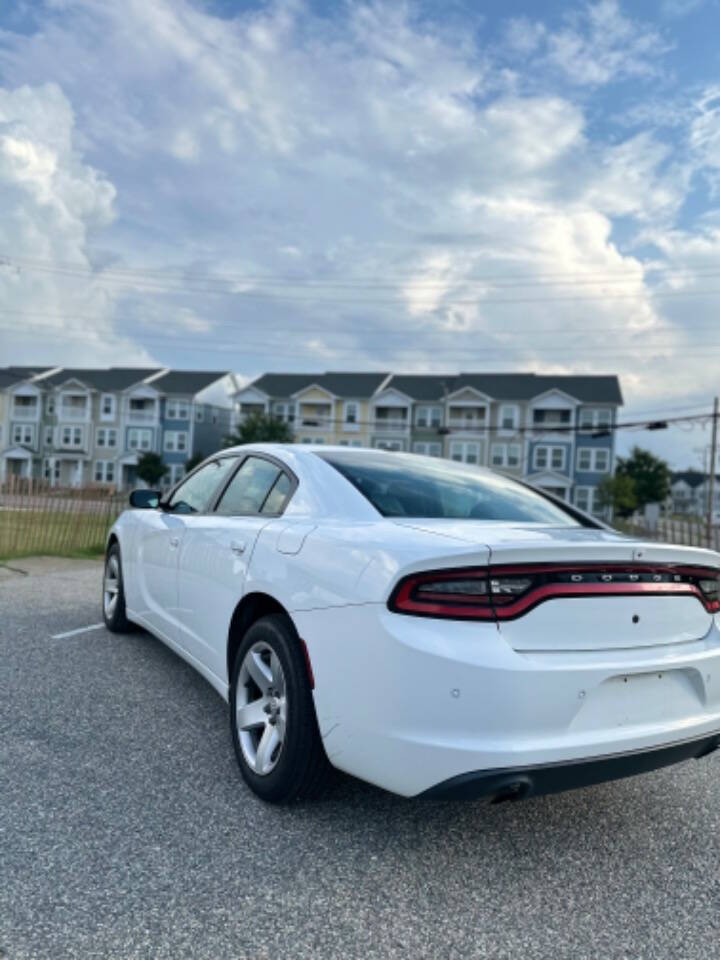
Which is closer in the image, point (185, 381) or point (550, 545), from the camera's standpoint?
point (550, 545)

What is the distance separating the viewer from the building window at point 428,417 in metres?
54.5

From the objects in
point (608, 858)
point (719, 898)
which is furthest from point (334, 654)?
point (719, 898)

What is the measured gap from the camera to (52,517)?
12977 millimetres

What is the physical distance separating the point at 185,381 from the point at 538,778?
59.5 meters

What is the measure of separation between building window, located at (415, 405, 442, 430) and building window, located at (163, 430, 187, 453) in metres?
18.2

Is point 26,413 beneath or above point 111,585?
above

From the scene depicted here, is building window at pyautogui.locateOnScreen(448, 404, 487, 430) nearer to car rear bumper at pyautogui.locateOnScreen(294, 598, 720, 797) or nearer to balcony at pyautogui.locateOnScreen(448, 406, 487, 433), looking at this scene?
balcony at pyautogui.locateOnScreen(448, 406, 487, 433)

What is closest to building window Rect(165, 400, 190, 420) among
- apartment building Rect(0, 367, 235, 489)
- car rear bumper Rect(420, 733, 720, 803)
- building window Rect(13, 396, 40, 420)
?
apartment building Rect(0, 367, 235, 489)

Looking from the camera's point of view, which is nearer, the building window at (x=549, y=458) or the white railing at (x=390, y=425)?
the building window at (x=549, y=458)

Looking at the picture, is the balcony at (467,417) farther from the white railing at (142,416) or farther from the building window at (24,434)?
the building window at (24,434)

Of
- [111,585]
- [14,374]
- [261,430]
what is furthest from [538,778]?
[14,374]

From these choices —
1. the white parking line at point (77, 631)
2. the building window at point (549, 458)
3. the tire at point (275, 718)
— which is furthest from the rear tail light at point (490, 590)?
the building window at point (549, 458)

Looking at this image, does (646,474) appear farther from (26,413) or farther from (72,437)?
(26,413)

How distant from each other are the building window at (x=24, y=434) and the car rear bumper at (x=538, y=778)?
65.1m
